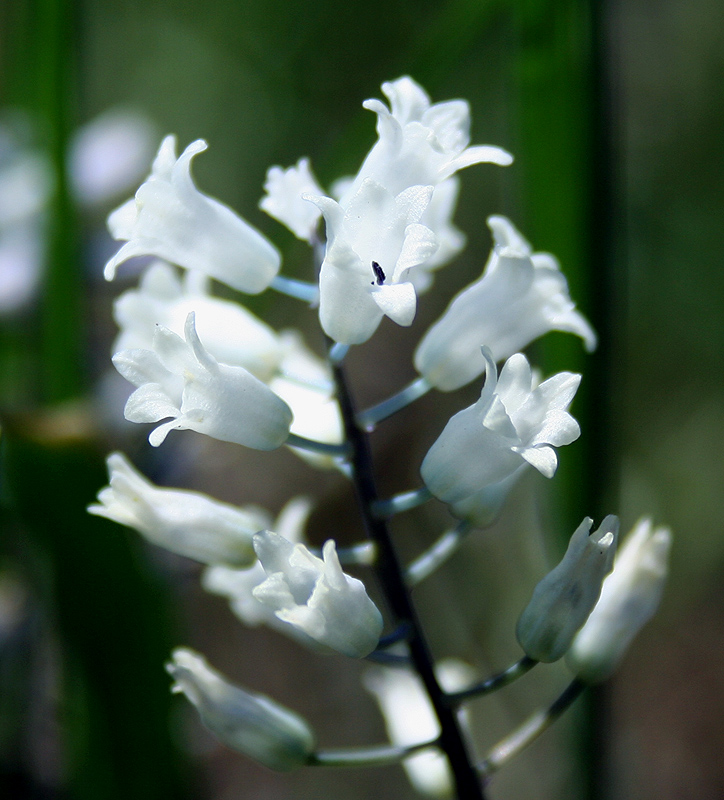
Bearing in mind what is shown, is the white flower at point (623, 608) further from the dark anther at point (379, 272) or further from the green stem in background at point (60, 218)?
the green stem in background at point (60, 218)

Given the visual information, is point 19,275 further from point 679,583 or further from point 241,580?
point 679,583

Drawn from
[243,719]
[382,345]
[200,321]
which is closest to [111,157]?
[200,321]

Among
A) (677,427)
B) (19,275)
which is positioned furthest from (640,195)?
(19,275)

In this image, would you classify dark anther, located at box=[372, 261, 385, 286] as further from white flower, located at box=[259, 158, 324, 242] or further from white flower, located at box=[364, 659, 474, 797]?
white flower, located at box=[364, 659, 474, 797]

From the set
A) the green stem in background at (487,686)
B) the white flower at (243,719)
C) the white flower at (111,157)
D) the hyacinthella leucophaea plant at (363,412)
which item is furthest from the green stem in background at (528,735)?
the white flower at (111,157)

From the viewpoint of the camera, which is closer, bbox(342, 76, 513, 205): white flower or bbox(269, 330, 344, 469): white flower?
bbox(342, 76, 513, 205): white flower

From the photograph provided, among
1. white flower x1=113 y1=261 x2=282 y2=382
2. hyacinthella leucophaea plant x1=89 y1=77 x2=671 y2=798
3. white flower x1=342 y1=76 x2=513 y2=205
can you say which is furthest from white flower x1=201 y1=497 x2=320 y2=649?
white flower x1=342 y1=76 x2=513 y2=205
